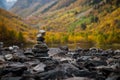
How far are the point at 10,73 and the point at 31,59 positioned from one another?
12.5 metres

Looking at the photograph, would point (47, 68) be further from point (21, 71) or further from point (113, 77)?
point (113, 77)

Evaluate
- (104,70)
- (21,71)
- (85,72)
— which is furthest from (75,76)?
(21,71)

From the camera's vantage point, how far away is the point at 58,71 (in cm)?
3659

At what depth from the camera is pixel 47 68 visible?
4050 cm

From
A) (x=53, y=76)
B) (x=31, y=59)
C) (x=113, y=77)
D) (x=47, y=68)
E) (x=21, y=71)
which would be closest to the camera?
(x=113, y=77)

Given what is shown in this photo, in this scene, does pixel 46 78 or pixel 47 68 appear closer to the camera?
pixel 46 78

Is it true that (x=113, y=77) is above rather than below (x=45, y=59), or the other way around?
below

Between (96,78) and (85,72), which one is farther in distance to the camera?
(85,72)

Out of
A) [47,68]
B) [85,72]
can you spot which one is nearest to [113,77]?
[85,72]

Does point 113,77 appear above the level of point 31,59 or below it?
below

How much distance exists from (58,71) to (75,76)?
7.36ft

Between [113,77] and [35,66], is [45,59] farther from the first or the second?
[113,77]

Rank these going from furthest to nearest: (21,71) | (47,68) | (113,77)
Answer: (47,68)
(21,71)
(113,77)

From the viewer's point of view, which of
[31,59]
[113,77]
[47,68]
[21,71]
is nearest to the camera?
[113,77]
